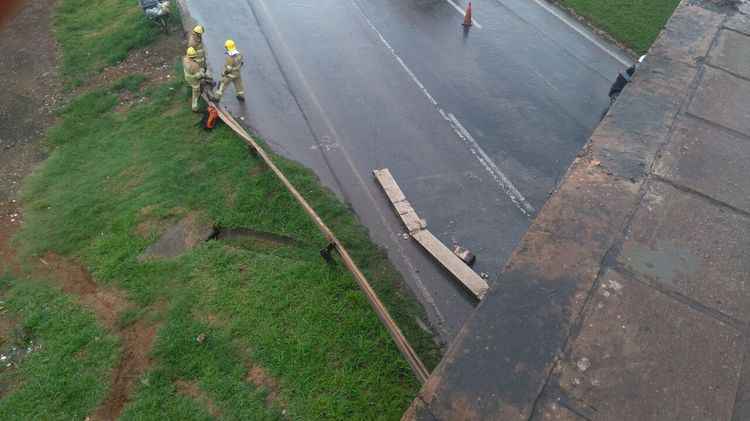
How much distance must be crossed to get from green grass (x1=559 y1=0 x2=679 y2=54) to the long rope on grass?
10.7m

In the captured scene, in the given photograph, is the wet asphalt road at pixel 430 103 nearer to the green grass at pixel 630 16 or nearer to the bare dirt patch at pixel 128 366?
the green grass at pixel 630 16

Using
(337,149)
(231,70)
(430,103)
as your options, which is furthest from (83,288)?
(430,103)

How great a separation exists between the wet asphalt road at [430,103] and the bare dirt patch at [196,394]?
3377mm

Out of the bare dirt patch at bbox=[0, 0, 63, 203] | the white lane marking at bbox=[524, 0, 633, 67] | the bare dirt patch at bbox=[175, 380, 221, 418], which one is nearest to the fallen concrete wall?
the bare dirt patch at bbox=[175, 380, 221, 418]

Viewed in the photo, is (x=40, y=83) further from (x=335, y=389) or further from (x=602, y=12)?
(x=602, y=12)

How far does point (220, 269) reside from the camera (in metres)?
8.22

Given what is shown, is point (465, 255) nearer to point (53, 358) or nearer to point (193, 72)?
point (53, 358)

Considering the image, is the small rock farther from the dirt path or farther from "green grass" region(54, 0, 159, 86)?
"green grass" region(54, 0, 159, 86)

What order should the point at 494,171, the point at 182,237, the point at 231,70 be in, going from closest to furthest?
1. the point at 182,237
2. the point at 494,171
3. the point at 231,70

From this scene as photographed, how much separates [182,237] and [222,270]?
3.99 ft

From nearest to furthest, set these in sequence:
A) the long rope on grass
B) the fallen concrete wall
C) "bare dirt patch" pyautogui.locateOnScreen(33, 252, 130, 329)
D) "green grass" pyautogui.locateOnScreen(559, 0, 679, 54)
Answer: the fallen concrete wall, the long rope on grass, "bare dirt patch" pyautogui.locateOnScreen(33, 252, 130, 329), "green grass" pyautogui.locateOnScreen(559, 0, 679, 54)

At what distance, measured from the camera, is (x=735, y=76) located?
7.84 meters

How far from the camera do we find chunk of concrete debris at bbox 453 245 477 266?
863 centimetres

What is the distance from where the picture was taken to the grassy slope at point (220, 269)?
269 inches
